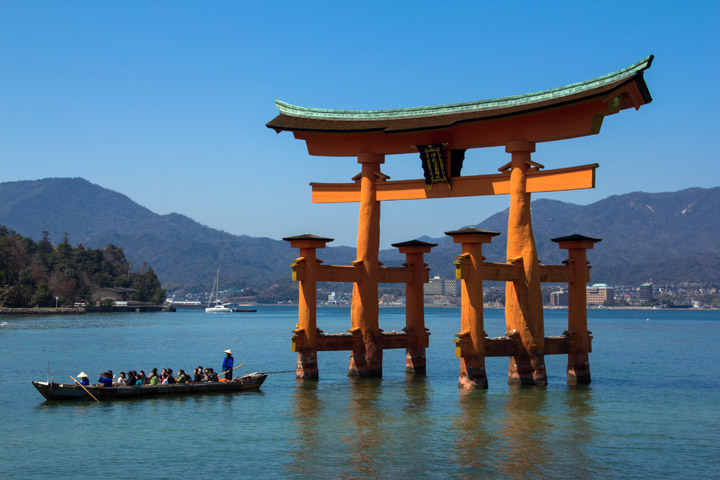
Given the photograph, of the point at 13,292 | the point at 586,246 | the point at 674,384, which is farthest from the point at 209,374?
the point at 13,292

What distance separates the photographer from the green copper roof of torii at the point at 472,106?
2895 centimetres

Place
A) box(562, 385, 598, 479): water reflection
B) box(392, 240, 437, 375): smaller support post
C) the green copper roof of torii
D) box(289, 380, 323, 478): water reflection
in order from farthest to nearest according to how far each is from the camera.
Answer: box(392, 240, 437, 375): smaller support post < the green copper roof of torii < box(289, 380, 323, 478): water reflection < box(562, 385, 598, 479): water reflection

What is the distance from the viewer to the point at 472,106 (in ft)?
111

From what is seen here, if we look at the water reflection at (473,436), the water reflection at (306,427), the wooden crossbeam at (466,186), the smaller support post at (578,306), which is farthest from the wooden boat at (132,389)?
the smaller support post at (578,306)

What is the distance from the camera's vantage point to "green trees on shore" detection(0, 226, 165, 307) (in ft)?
430

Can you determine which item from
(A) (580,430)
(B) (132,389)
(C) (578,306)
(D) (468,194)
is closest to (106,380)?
(B) (132,389)

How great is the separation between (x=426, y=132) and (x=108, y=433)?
17045 mm

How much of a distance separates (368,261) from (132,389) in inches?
427

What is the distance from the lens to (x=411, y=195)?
34.8m

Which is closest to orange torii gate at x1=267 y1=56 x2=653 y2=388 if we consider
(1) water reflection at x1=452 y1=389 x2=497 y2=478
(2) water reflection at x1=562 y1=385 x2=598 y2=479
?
(1) water reflection at x1=452 y1=389 x2=497 y2=478

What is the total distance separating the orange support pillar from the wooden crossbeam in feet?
1.67

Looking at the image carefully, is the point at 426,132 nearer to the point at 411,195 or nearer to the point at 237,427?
the point at 411,195

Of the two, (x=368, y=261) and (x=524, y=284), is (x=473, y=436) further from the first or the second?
(x=368, y=261)

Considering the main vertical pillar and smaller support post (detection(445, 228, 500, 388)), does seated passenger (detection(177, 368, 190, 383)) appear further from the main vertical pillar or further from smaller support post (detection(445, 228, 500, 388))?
the main vertical pillar
